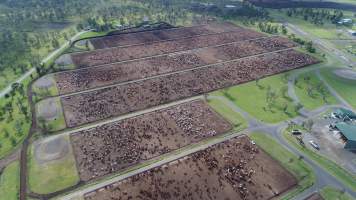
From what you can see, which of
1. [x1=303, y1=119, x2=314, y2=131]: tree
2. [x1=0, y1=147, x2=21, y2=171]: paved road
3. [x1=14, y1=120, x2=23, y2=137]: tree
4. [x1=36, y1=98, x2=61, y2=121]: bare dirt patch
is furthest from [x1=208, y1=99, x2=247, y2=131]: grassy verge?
[x1=0, y1=147, x2=21, y2=171]: paved road

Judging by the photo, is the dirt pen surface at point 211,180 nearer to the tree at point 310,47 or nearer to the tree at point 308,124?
the tree at point 308,124

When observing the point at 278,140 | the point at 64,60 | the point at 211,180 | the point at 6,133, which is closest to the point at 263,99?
the point at 278,140

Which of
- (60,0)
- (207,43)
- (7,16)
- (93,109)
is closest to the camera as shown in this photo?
(93,109)

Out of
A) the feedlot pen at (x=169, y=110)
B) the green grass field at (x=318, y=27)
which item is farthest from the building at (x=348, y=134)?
the green grass field at (x=318, y=27)

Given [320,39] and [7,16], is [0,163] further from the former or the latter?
[320,39]

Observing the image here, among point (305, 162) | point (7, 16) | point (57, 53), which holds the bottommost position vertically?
point (305, 162)

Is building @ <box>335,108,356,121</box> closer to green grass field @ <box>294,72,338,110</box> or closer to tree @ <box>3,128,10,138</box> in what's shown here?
green grass field @ <box>294,72,338,110</box>

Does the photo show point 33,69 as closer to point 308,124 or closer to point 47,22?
point 47,22

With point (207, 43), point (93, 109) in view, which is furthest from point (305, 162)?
point (207, 43)
